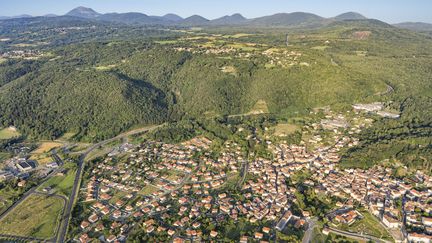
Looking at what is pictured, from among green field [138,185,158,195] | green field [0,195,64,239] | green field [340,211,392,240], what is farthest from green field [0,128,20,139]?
green field [340,211,392,240]

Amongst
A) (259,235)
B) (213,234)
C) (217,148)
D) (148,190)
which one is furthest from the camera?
(217,148)

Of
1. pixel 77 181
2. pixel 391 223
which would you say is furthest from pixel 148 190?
pixel 391 223

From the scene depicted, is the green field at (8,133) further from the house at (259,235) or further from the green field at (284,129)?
the house at (259,235)

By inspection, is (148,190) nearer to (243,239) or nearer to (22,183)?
(243,239)

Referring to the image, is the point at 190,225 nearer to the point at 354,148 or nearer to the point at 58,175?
the point at 58,175

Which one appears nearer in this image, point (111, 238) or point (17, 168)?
point (111, 238)

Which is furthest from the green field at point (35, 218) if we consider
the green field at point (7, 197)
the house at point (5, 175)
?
the house at point (5, 175)

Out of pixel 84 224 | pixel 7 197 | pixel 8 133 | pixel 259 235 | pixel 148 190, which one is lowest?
pixel 8 133
